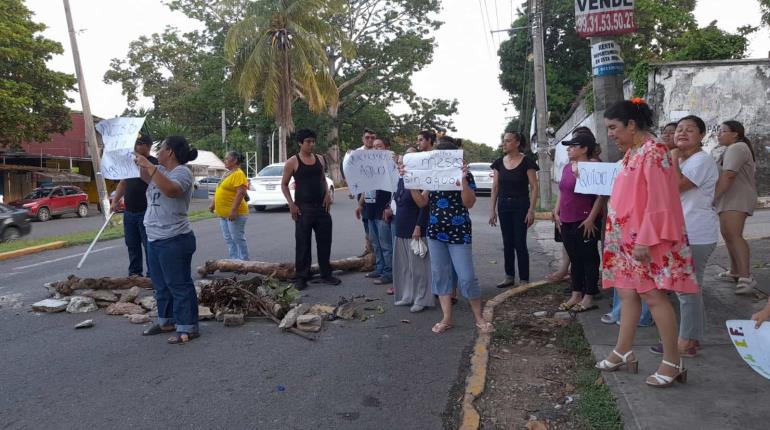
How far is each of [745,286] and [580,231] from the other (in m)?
1.71

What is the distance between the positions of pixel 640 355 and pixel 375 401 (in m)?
1.96

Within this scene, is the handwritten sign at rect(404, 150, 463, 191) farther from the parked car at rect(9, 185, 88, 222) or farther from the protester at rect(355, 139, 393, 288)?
the parked car at rect(9, 185, 88, 222)

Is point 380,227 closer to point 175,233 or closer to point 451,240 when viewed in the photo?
point 451,240

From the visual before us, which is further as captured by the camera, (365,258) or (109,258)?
(109,258)

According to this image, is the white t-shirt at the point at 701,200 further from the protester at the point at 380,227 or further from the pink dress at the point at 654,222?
the protester at the point at 380,227

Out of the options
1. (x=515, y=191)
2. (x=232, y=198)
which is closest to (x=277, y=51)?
(x=232, y=198)

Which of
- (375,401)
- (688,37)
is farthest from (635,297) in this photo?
(688,37)

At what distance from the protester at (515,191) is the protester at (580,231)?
2.14 ft

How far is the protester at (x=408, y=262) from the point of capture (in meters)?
5.71

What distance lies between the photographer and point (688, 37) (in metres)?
22.3

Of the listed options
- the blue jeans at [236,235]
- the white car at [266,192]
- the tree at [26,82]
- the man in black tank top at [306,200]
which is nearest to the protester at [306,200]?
the man in black tank top at [306,200]

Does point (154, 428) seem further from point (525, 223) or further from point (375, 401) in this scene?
point (525, 223)

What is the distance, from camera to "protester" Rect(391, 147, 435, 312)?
571 centimetres

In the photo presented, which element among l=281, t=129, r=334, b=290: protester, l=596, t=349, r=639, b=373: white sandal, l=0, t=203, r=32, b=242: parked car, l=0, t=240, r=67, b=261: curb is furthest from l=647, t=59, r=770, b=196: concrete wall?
l=0, t=203, r=32, b=242: parked car
